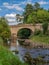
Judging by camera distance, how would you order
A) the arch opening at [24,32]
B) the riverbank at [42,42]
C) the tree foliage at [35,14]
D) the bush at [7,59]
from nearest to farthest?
the bush at [7,59] < the riverbank at [42,42] < the tree foliage at [35,14] < the arch opening at [24,32]

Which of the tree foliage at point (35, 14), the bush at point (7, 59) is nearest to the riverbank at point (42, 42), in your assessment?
the tree foliage at point (35, 14)

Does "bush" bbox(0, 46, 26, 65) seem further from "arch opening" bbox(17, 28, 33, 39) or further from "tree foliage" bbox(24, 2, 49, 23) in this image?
"arch opening" bbox(17, 28, 33, 39)

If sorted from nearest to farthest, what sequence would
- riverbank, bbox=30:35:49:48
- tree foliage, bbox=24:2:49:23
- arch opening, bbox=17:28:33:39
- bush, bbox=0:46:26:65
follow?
bush, bbox=0:46:26:65
riverbank, bbox=30:35:49:48
tree foliage, bbox=24:2:49:23
arch opening, bbox=17:28:33:39

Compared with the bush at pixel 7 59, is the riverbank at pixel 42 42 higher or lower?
lower

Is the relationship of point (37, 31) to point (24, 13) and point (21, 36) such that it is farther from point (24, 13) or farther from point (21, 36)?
point (24, 13)

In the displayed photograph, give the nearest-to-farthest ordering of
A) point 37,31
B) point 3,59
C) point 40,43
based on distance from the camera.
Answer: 1. point 3,59
2. point 40,43
3. point 37,31

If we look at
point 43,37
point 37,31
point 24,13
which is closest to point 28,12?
point 24,13

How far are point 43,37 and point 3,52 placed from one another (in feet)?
135

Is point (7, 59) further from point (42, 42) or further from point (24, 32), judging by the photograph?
point (24, 32)

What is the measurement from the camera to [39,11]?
77.7 metres

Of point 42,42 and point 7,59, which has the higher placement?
point 7,59

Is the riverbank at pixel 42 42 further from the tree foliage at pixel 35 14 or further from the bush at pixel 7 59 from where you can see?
the bush at pixel 7 59

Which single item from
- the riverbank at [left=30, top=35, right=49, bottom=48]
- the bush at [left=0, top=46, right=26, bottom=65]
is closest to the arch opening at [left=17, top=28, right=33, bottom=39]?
the riverbank at [left=30, top=35, right=49, bottom=48]

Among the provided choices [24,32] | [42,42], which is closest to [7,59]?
[42,42]
